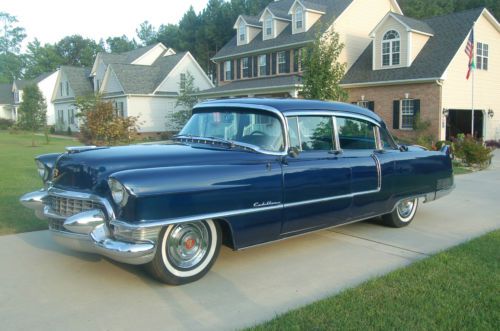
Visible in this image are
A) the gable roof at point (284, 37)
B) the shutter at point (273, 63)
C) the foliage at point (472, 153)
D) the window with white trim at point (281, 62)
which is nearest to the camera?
the foliage at point (472, 153)

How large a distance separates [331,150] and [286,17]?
2609 cm

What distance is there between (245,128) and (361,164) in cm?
160

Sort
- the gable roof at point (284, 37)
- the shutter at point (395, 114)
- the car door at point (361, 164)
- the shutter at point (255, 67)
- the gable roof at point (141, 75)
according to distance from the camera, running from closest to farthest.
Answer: the car door at point (361, 164) → the shutter at point (395, 114) → the gable roof at point (284, 37) → the shutter at point (255, 67) → the gable roof at point (141, 75)

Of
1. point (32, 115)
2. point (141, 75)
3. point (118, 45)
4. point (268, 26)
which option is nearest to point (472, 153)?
point (268, 26)

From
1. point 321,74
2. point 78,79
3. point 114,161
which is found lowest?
point 114,161

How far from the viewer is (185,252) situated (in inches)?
175

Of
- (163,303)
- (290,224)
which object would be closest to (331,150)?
(290,224)

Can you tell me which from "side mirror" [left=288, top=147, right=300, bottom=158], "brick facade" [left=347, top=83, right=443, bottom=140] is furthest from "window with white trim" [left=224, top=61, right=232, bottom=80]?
"side mirror" [left=288, top=147, right=300, bottom=158]

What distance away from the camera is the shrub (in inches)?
560

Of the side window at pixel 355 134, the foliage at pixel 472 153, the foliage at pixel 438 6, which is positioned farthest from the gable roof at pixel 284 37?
the side window at pixel 355 134

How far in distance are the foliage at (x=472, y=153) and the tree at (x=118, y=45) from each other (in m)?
73.0

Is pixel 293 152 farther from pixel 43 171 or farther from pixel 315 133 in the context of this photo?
pixel 43 171

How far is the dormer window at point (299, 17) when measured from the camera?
27.6m

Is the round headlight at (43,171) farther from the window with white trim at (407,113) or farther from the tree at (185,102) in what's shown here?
the tree at (185,102)
